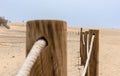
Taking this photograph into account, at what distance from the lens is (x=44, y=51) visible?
2176mm

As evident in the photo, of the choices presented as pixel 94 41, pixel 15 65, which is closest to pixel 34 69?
pixel 94 41

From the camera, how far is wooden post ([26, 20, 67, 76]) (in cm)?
217

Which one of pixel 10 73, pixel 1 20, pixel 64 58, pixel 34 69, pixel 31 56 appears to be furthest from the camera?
pixel 1 20

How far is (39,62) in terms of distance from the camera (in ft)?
7.04

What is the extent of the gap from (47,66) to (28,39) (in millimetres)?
192

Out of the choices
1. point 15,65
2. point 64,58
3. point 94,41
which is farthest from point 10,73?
point 64,58

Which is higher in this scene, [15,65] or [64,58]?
[64,58]

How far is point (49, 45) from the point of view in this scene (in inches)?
87.0

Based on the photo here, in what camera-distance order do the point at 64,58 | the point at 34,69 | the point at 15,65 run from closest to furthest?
the point at 34,69 < the point at 64,58 < the point at 15,65

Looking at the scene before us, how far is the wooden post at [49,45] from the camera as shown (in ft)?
7.11

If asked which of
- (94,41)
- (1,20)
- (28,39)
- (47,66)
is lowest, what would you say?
(1,20)

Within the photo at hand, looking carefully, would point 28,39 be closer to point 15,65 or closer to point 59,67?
point 59,67

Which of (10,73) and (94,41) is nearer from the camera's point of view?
(94,41)

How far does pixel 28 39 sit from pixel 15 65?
10.1 m
